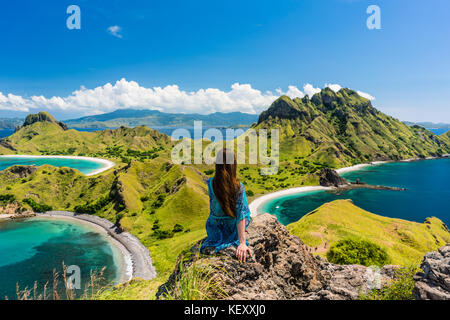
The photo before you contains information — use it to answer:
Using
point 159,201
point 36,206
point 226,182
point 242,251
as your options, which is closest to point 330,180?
point 159,201

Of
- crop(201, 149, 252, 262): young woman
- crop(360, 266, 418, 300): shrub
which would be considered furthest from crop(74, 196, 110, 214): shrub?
crop(360, 266, 418, 300): shrub

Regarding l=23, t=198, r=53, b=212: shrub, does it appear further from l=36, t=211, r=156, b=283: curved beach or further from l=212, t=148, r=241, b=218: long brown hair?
l=212, t=148, r=241, b=218: long brown hair

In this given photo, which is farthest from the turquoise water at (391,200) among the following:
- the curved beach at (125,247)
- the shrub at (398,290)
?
the shrub at (398,290)

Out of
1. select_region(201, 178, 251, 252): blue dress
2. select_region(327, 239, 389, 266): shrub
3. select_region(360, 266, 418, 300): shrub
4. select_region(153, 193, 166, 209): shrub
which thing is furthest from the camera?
select_region(153, 193, 166, 209): shrub

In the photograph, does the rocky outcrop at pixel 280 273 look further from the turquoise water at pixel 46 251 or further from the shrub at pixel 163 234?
the shrub at pixel 163 234
